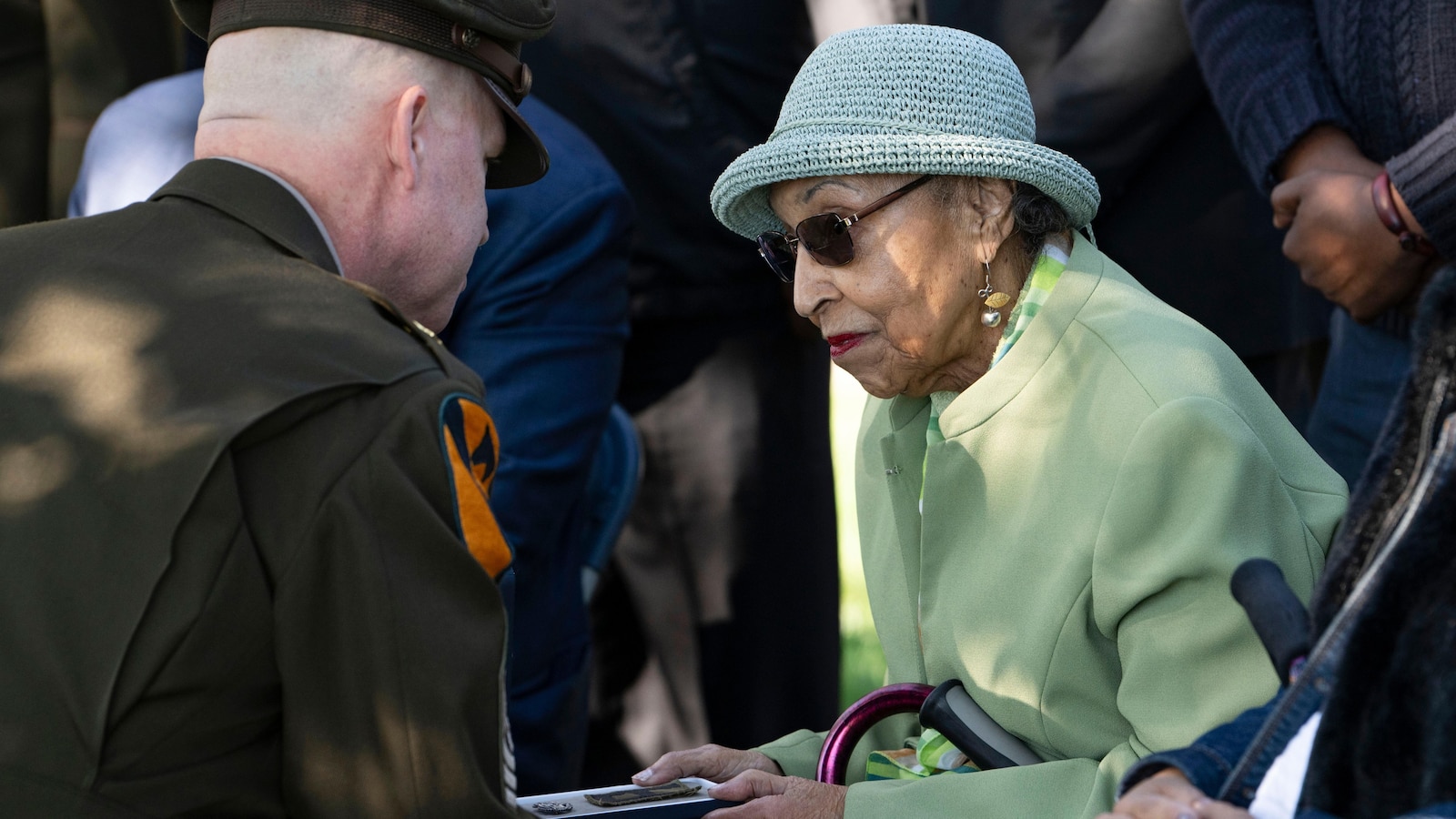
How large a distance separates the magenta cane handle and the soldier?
85cm

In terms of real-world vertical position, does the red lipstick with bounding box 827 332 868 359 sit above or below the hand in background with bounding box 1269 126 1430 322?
below

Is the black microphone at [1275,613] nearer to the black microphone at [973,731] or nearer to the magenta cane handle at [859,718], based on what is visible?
the black microphone at [973,731]

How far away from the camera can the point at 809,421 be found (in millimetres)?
4836

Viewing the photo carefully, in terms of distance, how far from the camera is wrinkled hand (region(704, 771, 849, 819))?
254 centimetres

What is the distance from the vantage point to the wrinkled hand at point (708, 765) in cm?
285

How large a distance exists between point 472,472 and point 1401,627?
3.48 ft

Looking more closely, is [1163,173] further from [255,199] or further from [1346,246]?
[255,199]

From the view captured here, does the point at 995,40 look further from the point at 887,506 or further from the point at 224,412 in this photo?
the point at 224,412

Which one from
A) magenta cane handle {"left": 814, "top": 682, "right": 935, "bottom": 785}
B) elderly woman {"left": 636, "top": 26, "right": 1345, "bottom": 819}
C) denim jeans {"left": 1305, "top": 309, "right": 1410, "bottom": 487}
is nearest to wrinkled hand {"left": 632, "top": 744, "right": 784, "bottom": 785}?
elderly woman {"left": 636, "top": 26, "right": 1345, "bottom": 819}

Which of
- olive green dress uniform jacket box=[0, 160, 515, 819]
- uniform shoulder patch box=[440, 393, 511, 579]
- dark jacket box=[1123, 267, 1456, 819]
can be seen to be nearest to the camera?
dark jacket box=[1123, 267, 1456, 819]

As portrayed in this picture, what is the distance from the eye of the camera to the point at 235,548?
1785 millimetres

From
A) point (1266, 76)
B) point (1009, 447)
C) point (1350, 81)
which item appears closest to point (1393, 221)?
point (1350, 81)

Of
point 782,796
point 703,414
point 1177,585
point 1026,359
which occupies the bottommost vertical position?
point 703,414

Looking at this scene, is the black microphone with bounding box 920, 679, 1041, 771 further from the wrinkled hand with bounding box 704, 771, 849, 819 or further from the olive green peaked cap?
the olive green peaked cap
